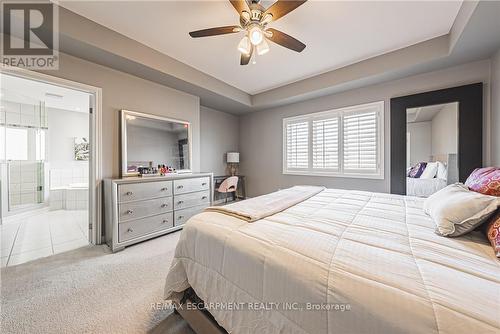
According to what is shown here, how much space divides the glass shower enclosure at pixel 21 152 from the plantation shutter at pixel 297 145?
566 centimetres

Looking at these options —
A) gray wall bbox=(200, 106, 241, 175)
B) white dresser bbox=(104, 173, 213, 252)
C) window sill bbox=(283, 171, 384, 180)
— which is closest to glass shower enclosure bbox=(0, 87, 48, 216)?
white dresser bbox=(104, 173, 213, 252)

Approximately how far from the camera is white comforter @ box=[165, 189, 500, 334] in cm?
59

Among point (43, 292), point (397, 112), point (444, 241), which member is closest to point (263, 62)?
point (397, 112)

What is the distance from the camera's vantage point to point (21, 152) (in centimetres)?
413

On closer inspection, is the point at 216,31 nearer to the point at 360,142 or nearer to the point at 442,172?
the point at 360,142

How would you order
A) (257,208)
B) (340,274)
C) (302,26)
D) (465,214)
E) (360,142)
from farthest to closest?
(360,142), (302,26), (257,208), (465,214), (340,274)

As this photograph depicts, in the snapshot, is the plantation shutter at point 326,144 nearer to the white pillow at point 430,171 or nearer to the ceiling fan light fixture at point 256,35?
the white pillow at point 430,171

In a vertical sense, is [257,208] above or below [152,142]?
below

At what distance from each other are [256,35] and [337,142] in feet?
8.67

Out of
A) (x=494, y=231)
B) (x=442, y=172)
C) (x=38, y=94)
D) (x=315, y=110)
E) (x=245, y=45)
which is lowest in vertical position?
(x=494, y=231)

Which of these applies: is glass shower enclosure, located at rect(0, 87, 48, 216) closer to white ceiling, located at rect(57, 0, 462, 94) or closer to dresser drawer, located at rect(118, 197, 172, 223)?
dresser drawer, located at rect(118, 197, 172, 223)

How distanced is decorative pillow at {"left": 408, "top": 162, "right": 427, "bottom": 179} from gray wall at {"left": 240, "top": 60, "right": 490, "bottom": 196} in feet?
1.07

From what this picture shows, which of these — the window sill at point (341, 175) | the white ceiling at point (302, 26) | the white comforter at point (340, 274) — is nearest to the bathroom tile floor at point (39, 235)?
the white comforter at point (340, 274)

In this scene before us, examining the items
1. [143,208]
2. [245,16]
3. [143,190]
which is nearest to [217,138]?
[143,190]
